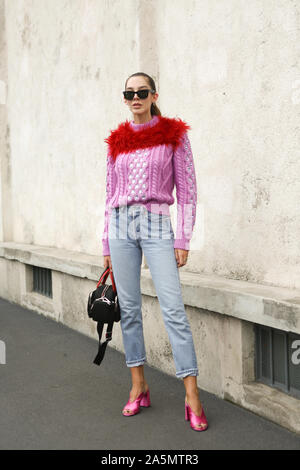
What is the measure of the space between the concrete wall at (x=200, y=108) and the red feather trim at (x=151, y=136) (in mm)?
634

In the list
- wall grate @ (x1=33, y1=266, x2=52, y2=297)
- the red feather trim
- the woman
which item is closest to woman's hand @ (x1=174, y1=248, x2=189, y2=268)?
the woman

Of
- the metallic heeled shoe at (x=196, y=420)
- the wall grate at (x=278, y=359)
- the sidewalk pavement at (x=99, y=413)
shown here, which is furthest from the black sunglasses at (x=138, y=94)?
the sidewalk pavement at (x=99, y=413)

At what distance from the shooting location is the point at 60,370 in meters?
4.38

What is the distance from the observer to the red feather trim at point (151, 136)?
3195 millimetres

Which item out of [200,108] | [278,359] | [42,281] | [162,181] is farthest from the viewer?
[42,281]

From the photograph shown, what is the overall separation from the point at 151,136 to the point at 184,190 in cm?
38

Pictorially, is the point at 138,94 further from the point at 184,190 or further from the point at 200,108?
the point at 200,108

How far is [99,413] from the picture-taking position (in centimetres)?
345

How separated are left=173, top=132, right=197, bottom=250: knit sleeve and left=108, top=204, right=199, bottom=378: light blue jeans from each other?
0.09 metres

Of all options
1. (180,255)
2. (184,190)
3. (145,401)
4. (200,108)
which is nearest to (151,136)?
(184,190)

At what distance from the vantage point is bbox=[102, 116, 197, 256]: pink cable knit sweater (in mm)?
3170

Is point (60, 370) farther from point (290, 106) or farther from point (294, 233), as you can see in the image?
point (290, 106)
